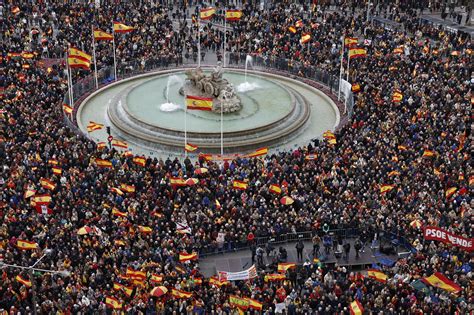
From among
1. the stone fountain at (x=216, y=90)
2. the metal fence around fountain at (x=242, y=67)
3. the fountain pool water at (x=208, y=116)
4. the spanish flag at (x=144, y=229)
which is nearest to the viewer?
the spanish flag at (x=144, y=229)

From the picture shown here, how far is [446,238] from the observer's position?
36.0m

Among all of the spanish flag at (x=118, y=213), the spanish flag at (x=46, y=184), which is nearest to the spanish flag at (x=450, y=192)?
the spanish flag at (x=118, y=213)

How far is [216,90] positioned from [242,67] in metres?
15.5

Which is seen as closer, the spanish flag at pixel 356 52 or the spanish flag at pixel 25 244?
the spanish flag at pixel 25 244

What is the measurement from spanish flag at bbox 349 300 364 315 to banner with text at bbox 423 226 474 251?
6.81 metres

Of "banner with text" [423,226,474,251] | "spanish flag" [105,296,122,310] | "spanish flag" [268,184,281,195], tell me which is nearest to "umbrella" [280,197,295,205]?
"spanish flag" [268,184,281,195]

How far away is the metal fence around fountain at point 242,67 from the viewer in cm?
6350

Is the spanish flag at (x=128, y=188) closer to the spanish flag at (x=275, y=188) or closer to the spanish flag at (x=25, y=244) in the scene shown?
the spanish flag at (x=25, y=244)

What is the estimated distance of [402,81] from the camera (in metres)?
59.8

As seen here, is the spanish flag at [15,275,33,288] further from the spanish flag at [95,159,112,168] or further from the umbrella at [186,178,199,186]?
the umbrella at [186,178,199,186]

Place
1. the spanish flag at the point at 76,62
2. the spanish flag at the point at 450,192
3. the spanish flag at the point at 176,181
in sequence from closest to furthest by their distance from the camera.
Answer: the spanish flag at the point at 450,192
the spanish flag at the point at 176,181
the spanish flag at the point at 76,62

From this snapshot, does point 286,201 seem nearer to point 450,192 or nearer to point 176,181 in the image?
point 176,181

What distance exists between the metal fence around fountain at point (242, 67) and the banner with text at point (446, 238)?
24771 millimetres

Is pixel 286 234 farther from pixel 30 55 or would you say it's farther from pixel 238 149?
pixel 30 55
